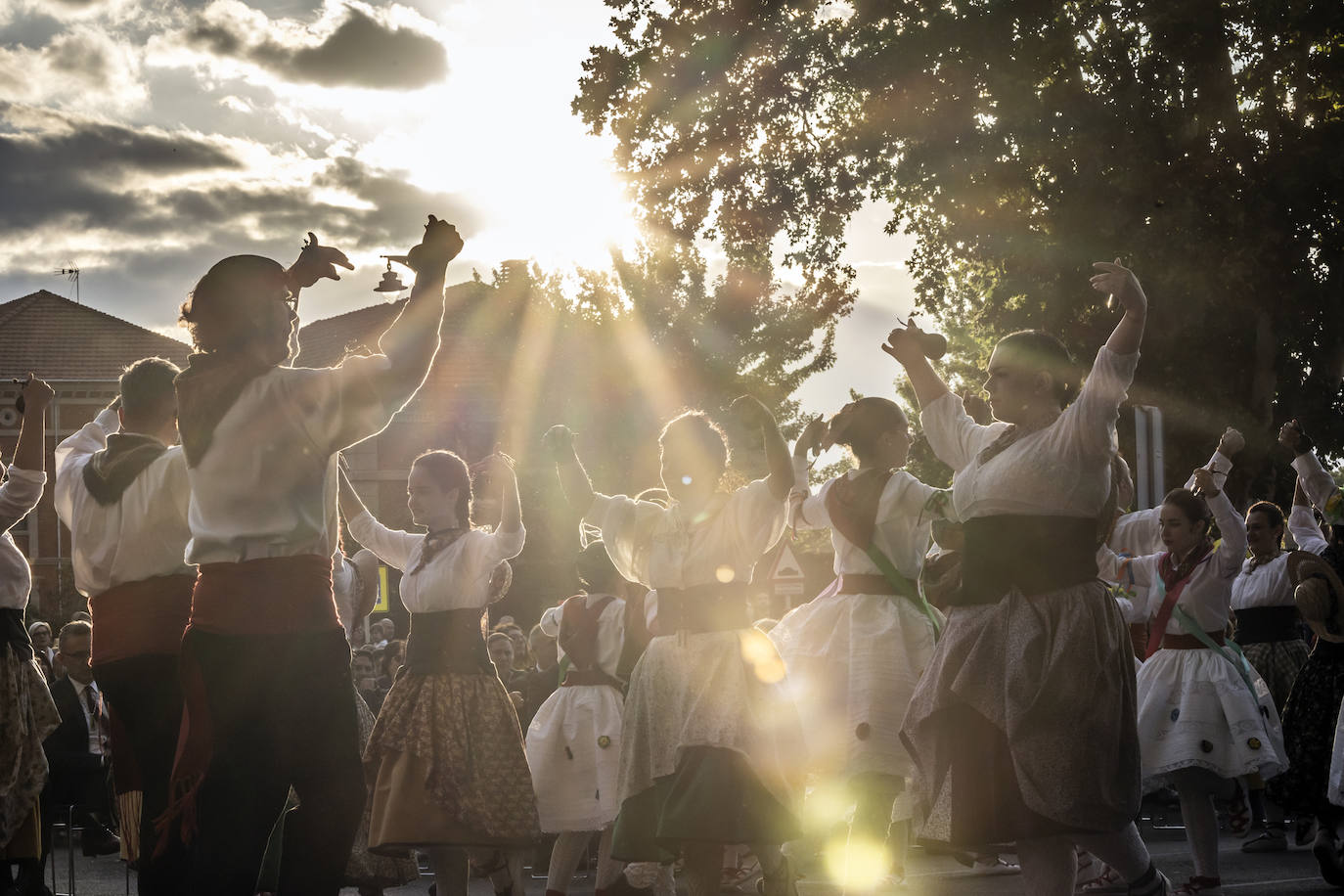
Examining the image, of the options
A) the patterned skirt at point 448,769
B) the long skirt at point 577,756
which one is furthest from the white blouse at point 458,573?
the long skirt at point 577,756

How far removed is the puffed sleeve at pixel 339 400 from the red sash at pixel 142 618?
5.72 ft

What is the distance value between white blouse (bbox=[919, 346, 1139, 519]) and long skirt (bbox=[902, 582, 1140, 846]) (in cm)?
29

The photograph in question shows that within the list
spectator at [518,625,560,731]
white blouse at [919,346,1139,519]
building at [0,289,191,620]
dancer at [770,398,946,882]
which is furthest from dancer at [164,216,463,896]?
building at [0,289,191,620]

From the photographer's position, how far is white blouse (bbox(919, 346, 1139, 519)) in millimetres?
5164

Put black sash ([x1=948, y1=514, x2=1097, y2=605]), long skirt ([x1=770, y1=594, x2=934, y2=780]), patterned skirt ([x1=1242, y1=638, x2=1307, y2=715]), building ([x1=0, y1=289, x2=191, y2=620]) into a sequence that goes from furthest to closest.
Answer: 1. building ([x1=0, y1=289, x2=191, y2=620])
2. patterned skirt ([x1=1242, y1=638, x2=1307, y2=715])
3. long skirt ([x1=770, y1=594, x2=934, y2=780])
4. black sash ([x1=948, y1=514, x2=1097, y2=605])

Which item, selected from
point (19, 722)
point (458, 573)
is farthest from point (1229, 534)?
point (19, 722)

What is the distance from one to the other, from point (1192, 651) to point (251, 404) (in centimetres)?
578

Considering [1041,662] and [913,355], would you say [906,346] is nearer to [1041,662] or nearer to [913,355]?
[913,355]

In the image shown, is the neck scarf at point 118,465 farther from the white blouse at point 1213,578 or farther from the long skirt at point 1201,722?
the long skirt at point 1201,722

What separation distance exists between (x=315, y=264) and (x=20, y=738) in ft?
13.8

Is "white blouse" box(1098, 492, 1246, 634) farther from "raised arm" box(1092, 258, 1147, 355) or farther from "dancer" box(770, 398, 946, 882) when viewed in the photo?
"raised arm" box(1092, 258, 1147, 355)

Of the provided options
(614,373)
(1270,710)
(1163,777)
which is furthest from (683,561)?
(614,373)

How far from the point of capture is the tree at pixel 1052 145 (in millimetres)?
17609

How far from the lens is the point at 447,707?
22.4ft
